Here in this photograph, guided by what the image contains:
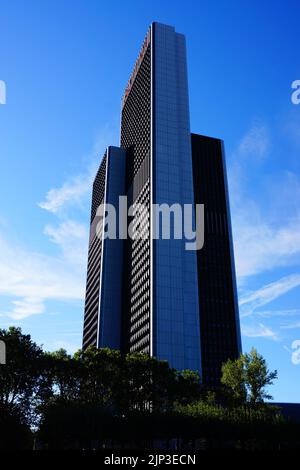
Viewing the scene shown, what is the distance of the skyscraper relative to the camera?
122 meters

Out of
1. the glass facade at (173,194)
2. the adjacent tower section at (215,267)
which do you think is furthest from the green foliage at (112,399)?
the adjacent tower section at (215,267)

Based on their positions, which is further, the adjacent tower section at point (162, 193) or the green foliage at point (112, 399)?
the adjacent tower section at point (162, 193)

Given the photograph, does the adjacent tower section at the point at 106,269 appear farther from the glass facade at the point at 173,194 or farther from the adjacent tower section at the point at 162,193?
the glass facade at the point at 173,194

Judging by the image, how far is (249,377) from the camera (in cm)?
7169

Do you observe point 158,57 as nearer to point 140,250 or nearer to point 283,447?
point 140,250

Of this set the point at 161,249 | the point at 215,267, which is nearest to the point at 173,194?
the point at 161,249

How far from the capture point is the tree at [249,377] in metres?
70.9

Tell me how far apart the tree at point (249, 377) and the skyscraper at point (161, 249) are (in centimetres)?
4333

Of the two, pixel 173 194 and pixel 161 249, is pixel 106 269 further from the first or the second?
pixel 173 194

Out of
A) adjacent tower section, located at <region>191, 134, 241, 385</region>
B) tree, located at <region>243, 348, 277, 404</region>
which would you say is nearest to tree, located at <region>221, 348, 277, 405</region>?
tree, located at <region>243, 348, 277, 404</region>

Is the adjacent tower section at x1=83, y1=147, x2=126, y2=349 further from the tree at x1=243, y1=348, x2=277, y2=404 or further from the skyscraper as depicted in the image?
the tree at x1=243, y1=348, x2=277, y2=404

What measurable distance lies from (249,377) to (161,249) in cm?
5885

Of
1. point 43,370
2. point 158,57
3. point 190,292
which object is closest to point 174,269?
point 190,292

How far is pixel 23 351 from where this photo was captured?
6500cm
